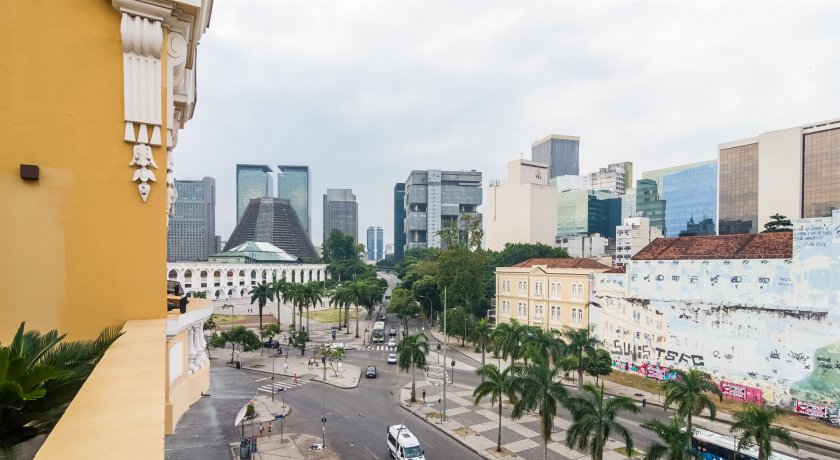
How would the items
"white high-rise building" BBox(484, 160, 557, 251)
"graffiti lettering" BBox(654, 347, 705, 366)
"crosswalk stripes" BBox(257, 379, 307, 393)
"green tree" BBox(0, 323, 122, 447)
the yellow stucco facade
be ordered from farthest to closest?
1. "white high-rise building" BBox(484, 160, 557, 251)
2. the yellow stucco facade
3. "crosswalk stripes" BBox(257, 379, 307, 393)
4. "graffiti lettering" BBox(654, 347, 705, 366)
5. "green tree" BBox(0, 323, 122, 447)

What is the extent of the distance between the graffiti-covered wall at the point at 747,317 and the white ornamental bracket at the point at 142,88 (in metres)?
41.3

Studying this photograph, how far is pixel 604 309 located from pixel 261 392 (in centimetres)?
3510

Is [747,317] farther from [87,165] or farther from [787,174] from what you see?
[787,174]

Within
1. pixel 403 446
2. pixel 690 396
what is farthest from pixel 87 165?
pixel 690 396

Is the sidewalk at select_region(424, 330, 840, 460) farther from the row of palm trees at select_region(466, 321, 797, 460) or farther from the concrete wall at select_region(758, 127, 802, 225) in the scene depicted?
the concrete wall at select_region(758, 127, 802, 225)

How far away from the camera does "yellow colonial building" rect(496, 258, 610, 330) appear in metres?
49.2

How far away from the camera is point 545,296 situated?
53.2m

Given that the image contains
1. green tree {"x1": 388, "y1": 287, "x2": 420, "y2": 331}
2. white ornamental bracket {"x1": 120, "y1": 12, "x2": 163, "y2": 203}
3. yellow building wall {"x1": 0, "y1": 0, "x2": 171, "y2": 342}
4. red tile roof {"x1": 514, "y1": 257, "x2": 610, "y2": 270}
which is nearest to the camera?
yellow building wall {"x1": 0, "y1": 0, "x2": 171, "y2": 342}

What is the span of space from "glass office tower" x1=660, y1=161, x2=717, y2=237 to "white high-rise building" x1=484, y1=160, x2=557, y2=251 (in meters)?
34.9

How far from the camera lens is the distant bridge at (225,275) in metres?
98.6

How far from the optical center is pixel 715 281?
125 ft

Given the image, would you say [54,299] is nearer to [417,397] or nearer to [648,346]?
[417,397]

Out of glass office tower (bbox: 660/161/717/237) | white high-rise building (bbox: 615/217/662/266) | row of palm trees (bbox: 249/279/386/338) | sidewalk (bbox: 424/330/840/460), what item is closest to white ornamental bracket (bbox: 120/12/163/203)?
sidewalk (bbox: 424/330/840/460)

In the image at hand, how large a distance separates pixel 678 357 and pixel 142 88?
150ft
